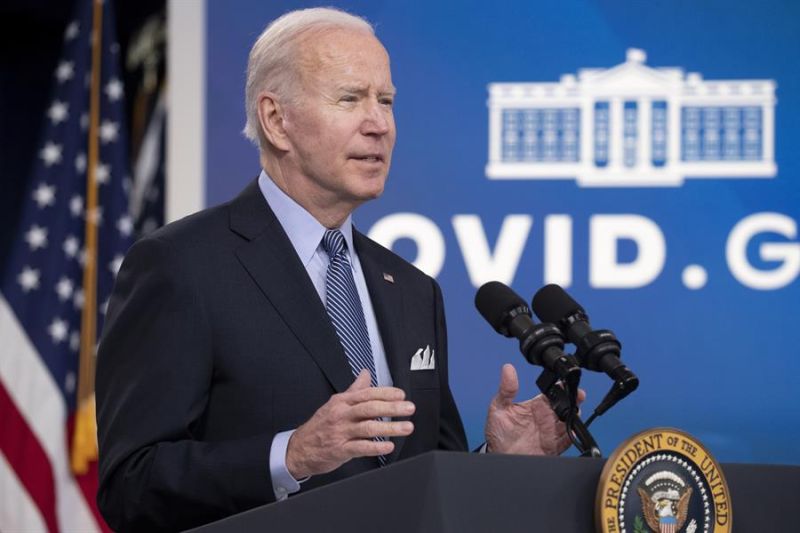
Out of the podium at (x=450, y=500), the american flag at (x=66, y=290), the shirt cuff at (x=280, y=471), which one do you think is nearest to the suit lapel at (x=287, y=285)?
the shirt cuff at (x=280, y=471)

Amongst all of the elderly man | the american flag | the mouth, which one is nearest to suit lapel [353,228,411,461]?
the elderly man

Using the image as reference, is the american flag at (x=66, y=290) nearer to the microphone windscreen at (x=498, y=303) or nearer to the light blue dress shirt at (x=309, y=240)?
the light blue dress shirt at (x=309, y=240)

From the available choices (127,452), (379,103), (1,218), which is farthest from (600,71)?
(1,218)

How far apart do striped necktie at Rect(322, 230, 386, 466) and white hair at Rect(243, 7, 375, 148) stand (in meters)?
0.25

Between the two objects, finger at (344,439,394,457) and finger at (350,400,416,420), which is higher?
finger at (350,400,416,420)

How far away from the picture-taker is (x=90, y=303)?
13.5ft

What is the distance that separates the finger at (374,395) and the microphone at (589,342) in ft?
1.11

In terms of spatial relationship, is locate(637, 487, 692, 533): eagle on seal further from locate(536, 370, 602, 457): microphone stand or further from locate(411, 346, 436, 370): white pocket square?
locate(411, 346, 436, 370): white pocket square

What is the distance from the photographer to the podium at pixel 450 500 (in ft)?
4.38

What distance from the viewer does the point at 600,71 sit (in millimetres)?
3652

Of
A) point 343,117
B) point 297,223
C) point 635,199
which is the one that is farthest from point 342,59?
point 635,199

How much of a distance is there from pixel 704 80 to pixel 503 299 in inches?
82.1

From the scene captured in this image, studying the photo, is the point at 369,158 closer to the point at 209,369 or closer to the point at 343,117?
the point at 343,117

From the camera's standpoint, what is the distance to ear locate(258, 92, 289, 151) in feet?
7.06
